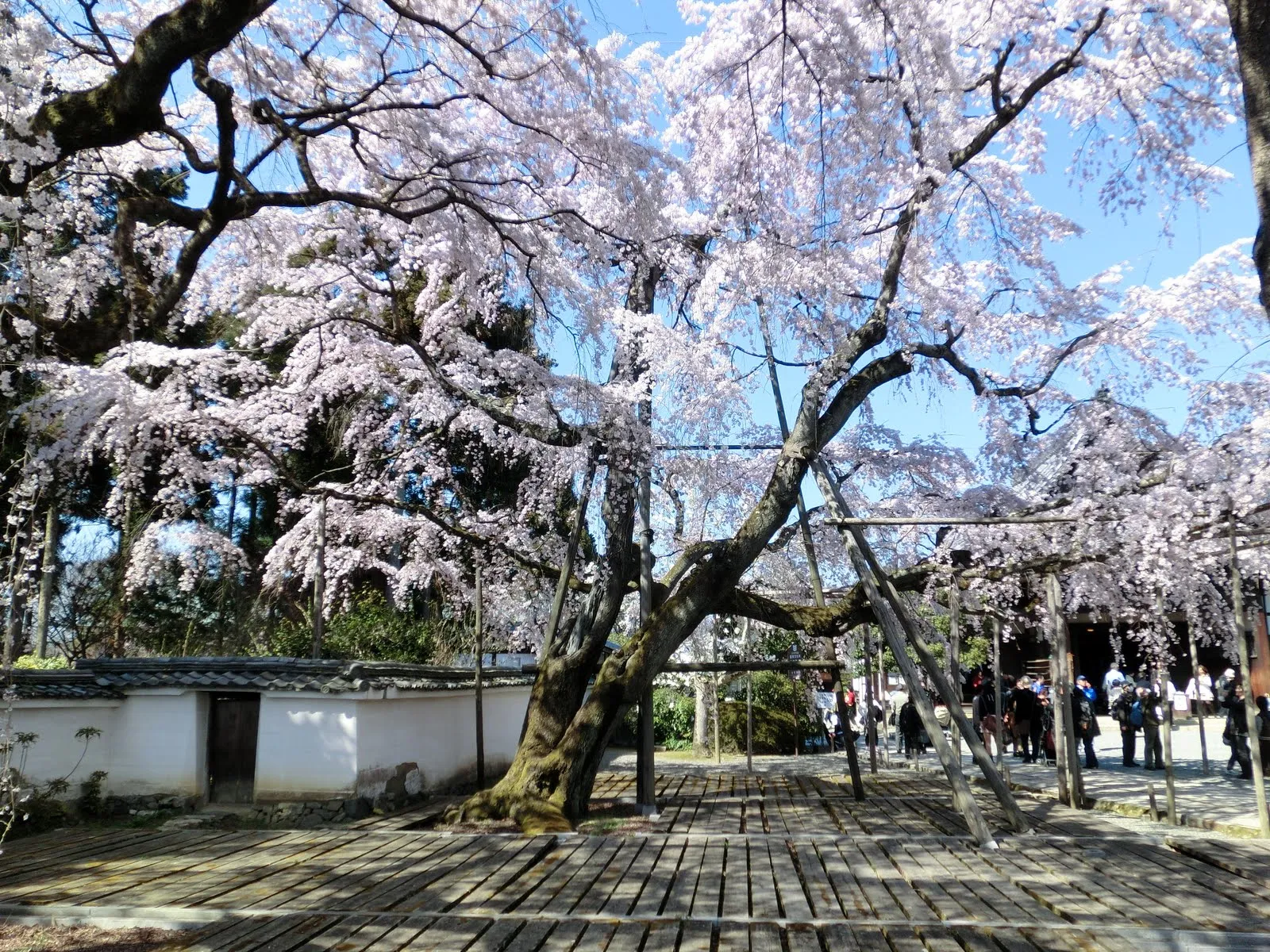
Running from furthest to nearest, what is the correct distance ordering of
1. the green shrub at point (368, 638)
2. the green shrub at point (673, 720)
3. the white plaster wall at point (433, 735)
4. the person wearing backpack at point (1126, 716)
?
the green shrub at point (673, 720) < the green shrub at point (368, 638) < the person wearing backpack at point (1126, 716) < the white plaster wall at point (433, 735)

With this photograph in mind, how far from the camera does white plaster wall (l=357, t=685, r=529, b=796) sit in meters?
10.2

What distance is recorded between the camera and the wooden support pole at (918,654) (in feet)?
27.6

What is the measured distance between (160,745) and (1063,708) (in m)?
9.92

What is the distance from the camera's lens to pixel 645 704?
9.81m

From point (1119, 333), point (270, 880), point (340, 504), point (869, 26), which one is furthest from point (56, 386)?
point (1119, 333)

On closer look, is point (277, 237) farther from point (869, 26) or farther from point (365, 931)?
point (365, 931)

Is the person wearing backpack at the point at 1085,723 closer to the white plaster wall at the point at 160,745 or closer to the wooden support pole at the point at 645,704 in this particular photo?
the wooden support pole at the point at 645,704

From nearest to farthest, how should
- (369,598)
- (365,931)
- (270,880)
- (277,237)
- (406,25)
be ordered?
(365,931) < (270,880) < (406,25) < (277,237) < (369,598)

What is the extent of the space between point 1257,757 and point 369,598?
13.9 meters

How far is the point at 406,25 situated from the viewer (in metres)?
7.55

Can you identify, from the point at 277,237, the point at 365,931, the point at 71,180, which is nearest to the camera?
the point at 365,931

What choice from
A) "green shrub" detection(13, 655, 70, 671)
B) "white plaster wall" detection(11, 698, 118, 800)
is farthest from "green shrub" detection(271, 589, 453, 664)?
"white plaster wall" detection(11, 698, 118, 800)

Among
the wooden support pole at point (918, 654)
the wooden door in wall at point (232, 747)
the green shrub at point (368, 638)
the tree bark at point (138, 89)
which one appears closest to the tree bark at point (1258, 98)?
the tree bark at point (138, 89)

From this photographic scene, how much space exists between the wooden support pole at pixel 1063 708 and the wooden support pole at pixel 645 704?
4.54 m
